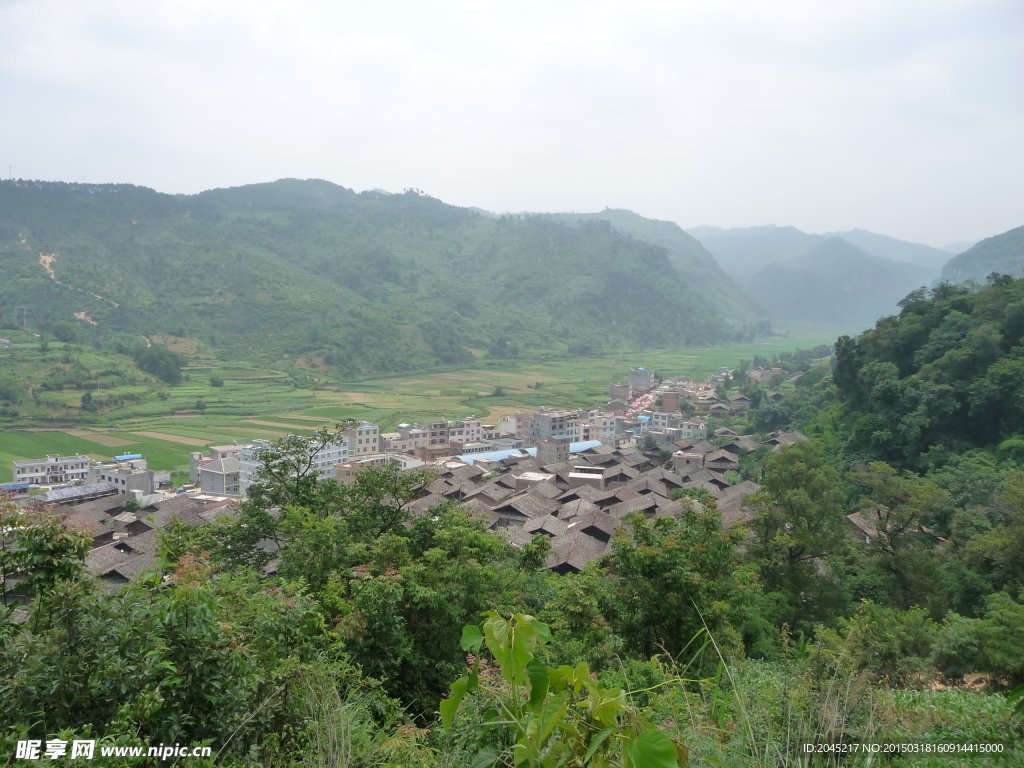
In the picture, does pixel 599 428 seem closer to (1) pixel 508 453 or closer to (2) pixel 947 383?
(1) pixel 508 453

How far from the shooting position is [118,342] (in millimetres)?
50469

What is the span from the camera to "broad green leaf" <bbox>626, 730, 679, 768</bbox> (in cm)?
115

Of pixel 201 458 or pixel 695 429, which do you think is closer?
pixel 201 458

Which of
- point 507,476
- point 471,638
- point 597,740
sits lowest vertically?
point 507,476

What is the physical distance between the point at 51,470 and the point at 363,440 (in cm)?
1154

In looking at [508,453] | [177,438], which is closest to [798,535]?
[508,453]

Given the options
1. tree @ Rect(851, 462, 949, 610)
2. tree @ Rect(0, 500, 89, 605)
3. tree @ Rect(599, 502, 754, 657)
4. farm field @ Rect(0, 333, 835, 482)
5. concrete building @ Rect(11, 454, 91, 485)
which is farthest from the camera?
farm field @ Rect(0, 333, 835, 482)

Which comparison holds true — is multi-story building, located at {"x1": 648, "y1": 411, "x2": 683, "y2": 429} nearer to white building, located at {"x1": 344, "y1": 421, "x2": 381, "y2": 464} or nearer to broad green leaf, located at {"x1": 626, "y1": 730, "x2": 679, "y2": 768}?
white building, located at {"x1": 344, "y1": 421, "x2": 381, "y2": 464}

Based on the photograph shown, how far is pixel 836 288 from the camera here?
Answer: 465ft

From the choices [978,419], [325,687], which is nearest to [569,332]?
[978,419]

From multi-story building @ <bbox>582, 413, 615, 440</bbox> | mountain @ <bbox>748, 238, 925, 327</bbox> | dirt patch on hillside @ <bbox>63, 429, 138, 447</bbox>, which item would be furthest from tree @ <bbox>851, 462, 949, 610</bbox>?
mountain @ <bbox>748, 238, 925, 327</bbox>

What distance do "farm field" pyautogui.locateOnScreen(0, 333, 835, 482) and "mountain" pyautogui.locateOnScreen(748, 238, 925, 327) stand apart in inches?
3307

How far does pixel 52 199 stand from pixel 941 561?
85425 mm

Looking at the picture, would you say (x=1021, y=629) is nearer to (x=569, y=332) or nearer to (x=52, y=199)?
(x=569, y=332)
